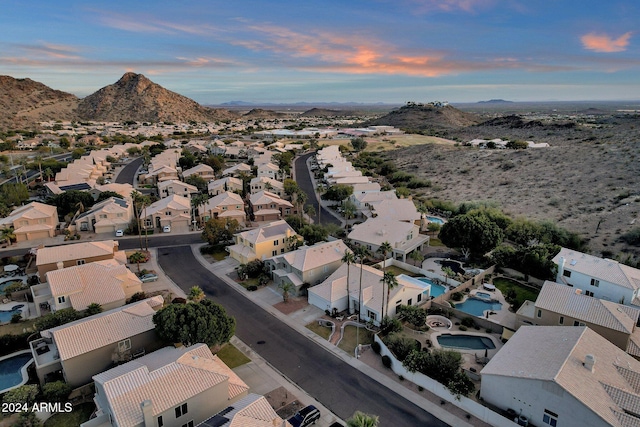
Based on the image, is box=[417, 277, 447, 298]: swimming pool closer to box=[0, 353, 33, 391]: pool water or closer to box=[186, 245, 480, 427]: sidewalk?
box=[186, 245, 480, 427]: sidewalk

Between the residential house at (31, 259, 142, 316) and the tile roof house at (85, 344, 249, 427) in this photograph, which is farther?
the residential house at (31, 259, 142, 316)

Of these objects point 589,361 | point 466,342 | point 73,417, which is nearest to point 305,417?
point 73,417

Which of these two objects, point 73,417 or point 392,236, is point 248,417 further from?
point 392,236

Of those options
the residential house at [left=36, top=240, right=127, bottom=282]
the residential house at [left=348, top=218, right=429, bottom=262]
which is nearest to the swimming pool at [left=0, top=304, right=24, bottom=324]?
the residential house at [left=36, top=240, right=127, bottom=282]

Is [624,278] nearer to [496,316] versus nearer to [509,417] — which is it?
[496,316]

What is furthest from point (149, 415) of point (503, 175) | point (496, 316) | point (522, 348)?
point (503, 175)
